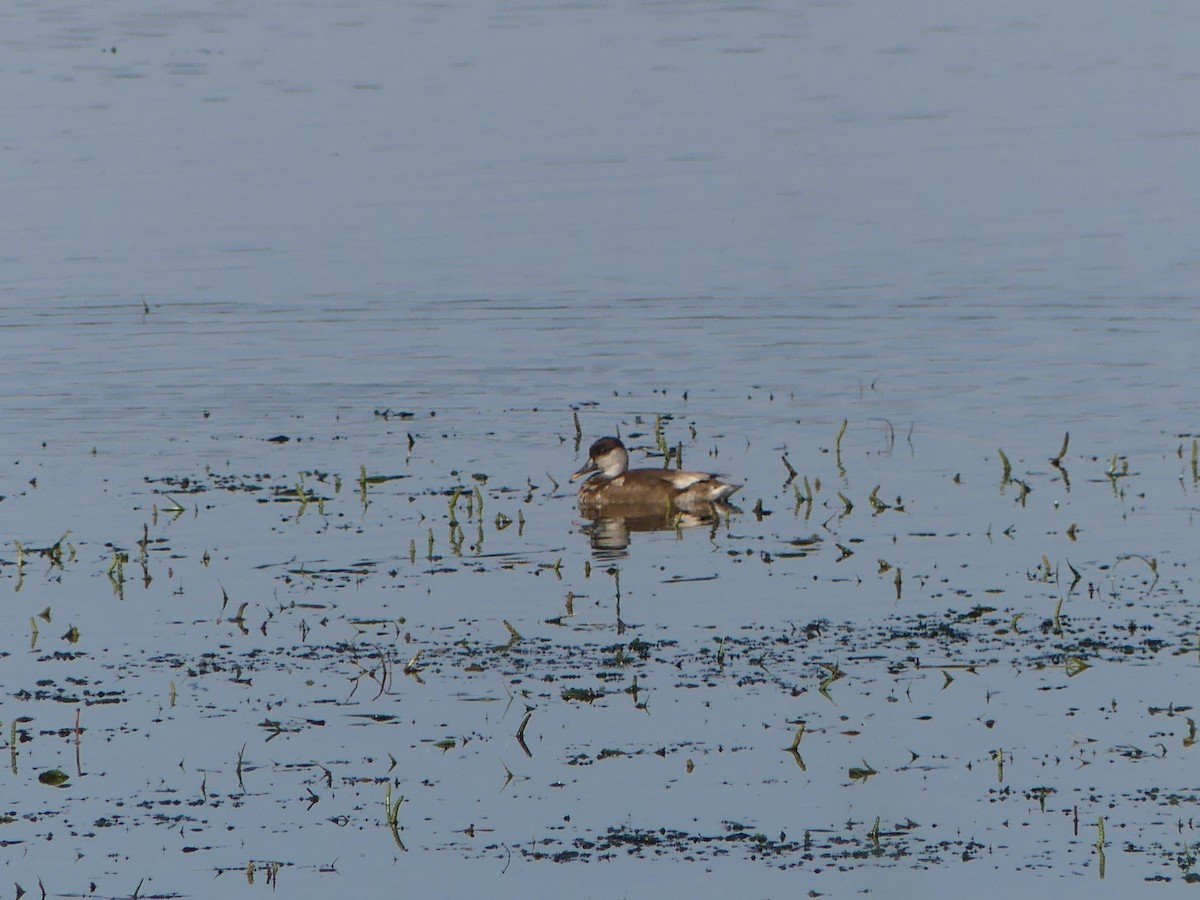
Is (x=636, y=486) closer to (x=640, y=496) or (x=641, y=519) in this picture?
(x=640, y=496)

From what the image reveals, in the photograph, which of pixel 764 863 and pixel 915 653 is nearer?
pixel 764 863

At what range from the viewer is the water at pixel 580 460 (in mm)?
8180

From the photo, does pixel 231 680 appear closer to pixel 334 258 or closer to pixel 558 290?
pixel 558 290

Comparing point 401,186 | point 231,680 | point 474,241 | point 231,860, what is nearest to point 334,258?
point 474,241

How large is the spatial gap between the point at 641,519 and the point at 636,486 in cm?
21

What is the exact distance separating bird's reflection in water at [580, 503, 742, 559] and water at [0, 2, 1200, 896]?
0.19m

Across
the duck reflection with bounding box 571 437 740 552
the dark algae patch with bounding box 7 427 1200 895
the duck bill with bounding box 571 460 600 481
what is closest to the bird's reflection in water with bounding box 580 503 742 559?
the duck reflection with bounding box 571 437 740 552

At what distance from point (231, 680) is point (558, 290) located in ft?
35.0

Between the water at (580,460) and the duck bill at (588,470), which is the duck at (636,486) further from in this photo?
the water at (580,460)

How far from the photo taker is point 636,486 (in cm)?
1357

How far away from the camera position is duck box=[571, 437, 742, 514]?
13.3m

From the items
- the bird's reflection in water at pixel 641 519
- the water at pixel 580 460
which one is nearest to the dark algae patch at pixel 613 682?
the water at pixel 580 460

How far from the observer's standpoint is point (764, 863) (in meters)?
7.66

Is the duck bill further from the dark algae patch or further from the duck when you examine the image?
the dark algae patch
